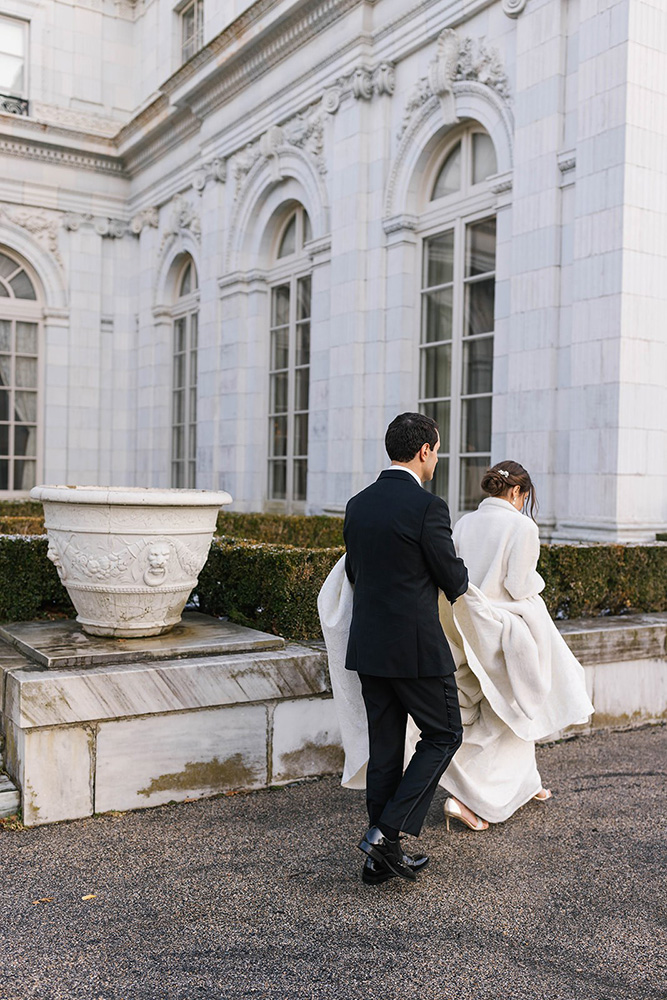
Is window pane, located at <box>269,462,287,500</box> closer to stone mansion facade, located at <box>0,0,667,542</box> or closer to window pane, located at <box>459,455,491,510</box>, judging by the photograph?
stone mansion facade, located at <box>0,0,667,542</box>

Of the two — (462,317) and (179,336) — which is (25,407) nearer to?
(179,336)

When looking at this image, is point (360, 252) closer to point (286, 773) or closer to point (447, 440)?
point (447, 440)

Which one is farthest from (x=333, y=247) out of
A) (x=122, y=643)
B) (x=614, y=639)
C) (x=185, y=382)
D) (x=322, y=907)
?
(x=322, y=907)

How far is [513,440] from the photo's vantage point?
30.3 feet

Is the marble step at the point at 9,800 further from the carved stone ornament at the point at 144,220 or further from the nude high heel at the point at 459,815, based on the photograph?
the carved stone ornament at the point at 144,220

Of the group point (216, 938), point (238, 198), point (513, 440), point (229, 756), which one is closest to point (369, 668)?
point (216, 938)

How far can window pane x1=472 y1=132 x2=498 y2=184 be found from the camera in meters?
10.2

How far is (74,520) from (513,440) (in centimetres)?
546

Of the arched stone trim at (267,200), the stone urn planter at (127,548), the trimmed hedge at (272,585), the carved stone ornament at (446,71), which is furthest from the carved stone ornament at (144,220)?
the stone urn planter at (127,548)

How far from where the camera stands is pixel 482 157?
406 inches

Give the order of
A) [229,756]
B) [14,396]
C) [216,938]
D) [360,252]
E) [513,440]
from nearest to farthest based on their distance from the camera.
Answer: [216,938]
[229,756]
[513,440]
[360,252]
[14,396]

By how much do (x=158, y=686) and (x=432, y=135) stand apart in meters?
8.19

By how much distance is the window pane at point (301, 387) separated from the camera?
44.1 feet

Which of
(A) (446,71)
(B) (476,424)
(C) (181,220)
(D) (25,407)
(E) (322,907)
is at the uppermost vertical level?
(A) (446,71)
